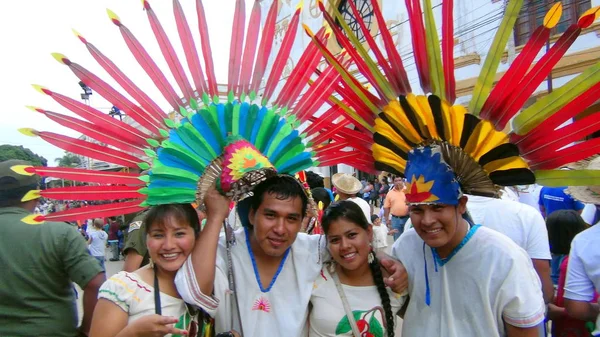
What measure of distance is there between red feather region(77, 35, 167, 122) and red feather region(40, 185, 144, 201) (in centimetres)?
34

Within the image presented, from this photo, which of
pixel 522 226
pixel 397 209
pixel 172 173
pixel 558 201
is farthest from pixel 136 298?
pixel 397 209

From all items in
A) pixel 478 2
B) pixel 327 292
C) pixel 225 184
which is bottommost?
pixel 327 292

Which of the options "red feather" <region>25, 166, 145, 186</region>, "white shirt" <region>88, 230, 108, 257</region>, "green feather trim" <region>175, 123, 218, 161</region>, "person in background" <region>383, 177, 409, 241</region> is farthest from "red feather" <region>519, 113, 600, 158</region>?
"white shirt" <region>88, 230, 108, 257</region>

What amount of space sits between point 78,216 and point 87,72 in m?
0.59

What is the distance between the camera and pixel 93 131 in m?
1.82

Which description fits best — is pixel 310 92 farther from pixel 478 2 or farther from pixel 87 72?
pixel 478 2

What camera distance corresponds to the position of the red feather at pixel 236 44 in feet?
6.57

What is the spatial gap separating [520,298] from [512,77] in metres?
0.86

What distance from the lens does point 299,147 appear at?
2174 millimetres

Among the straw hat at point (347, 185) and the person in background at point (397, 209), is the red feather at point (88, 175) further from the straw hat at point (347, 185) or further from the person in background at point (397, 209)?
the person in background at point (397, 209)

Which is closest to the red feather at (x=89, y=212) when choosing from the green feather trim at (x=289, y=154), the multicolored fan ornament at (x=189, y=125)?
the multicolored fan ornament at (x=189, y=125)

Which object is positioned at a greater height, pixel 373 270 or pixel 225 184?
pixel 225 184

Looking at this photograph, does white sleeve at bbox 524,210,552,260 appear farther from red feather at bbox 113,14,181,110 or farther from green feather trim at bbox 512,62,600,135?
red feather at bbox 113,14,181,110

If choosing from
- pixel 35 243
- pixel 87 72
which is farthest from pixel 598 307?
pixel 35 243
